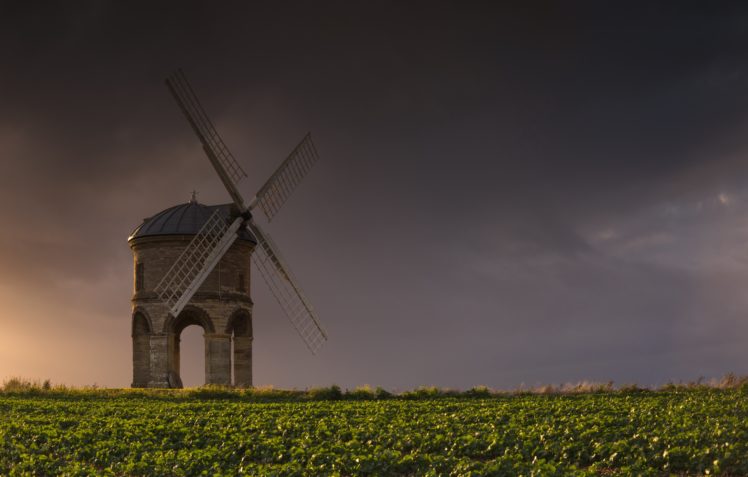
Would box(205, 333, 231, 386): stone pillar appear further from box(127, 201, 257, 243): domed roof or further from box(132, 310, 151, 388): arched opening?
box(127, 201, 257, 243): domed roof

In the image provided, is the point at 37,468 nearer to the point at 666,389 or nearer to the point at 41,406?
the point at 41,406

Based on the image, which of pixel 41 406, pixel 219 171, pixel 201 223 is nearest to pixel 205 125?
pixel 219 171

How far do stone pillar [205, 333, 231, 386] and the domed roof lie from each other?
16.1 ft

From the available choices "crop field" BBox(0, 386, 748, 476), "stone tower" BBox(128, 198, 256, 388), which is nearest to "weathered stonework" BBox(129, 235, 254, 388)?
"stone tower" BBox(128, 198, 256, 388)

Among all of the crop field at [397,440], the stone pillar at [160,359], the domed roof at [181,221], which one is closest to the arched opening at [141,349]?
the stone pillar at [160,359]

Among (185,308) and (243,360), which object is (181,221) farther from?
(243,360)

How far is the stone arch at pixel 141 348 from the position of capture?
37.1 m

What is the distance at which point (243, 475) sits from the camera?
42.7 feet

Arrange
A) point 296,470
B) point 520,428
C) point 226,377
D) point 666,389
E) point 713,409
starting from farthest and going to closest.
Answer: point 226,377
point 666,389
point 713,409
point 520,428
point 296,470

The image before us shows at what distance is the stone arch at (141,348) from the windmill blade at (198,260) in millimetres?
2223

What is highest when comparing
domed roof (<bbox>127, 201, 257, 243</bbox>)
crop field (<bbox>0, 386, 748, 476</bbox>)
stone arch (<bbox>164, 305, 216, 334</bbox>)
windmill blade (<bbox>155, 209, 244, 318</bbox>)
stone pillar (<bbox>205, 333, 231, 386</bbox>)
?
domed roof (<bbox>127, 201, 257, 243</bbox>)

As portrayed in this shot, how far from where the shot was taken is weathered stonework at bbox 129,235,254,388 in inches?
1426

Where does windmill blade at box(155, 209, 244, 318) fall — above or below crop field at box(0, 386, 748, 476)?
above

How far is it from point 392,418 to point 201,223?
19.8m
